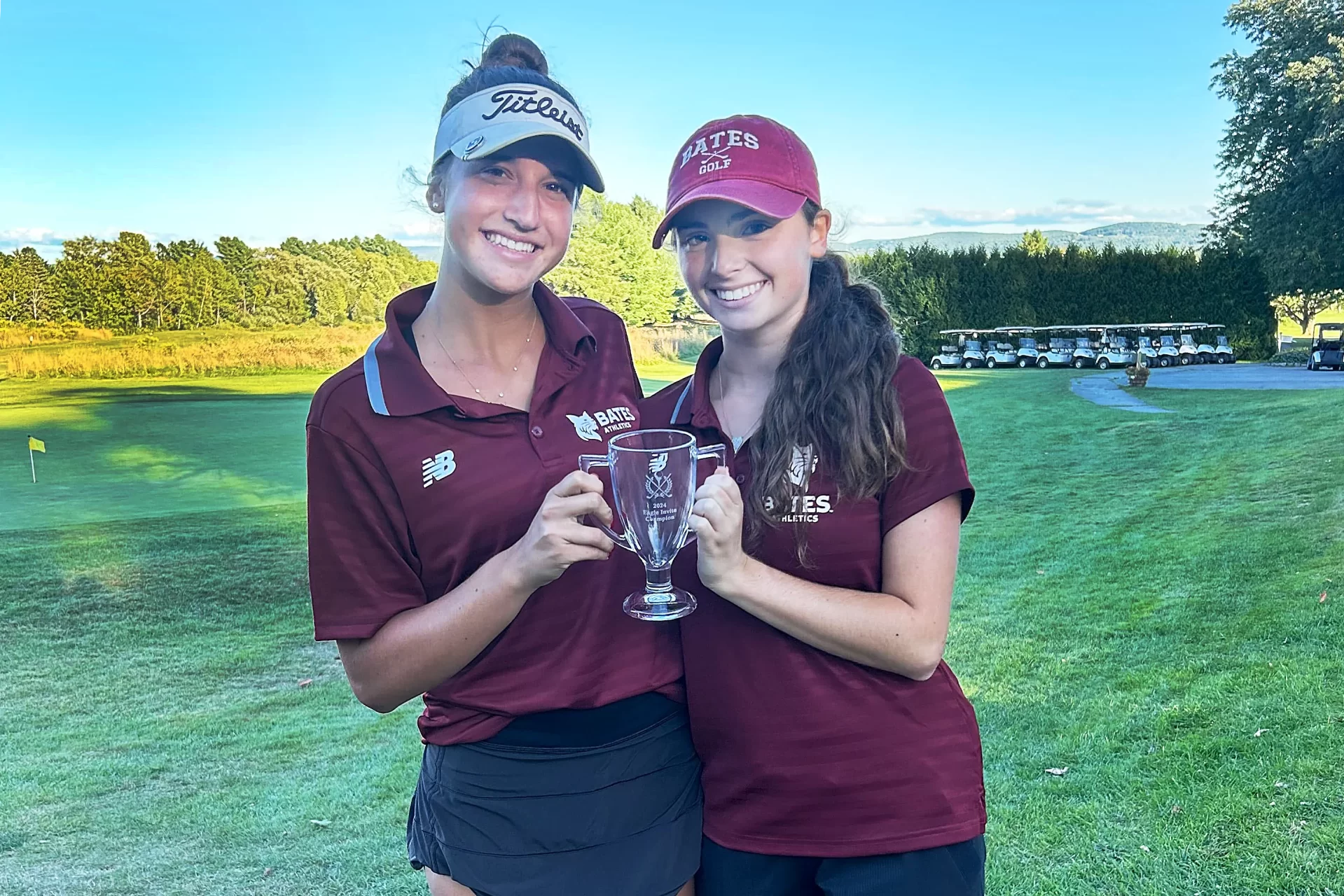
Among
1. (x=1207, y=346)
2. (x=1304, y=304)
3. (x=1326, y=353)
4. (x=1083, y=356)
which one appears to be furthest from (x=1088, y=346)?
(x=1304, y=304)

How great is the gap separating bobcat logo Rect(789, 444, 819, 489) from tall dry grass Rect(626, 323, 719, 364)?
12574mm

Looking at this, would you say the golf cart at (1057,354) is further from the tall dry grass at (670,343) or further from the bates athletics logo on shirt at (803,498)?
the bates athletics logo on shirt at (803,498)

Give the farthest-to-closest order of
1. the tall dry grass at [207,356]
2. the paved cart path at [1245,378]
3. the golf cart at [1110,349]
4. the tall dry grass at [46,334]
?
the golf cart at [1110,349] → the paved cart path at [1245,378] → the tall dry grass at [207,356] → the tall dry grass at [46,334]

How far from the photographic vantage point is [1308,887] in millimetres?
3432

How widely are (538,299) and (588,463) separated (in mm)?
488

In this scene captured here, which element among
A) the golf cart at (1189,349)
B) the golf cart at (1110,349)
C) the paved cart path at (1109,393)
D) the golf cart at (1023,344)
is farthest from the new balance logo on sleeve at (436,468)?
the golf cart at (1189,349)

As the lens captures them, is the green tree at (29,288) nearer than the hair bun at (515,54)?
No

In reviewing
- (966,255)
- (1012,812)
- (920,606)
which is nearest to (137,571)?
(1012,812)

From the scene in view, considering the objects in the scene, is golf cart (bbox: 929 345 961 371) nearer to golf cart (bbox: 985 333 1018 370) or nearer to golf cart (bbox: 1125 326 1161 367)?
A: golf cart (bbox: 985 333 1018 370)

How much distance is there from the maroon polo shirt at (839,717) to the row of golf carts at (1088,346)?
24.9 metres

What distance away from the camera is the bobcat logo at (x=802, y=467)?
1558 mm

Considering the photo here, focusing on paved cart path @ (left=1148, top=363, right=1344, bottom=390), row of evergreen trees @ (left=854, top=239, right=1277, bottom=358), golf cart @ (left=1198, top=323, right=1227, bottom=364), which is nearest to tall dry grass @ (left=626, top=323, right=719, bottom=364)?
paved cart path @ (left=1148, top=363, right=1344, bottom=390)

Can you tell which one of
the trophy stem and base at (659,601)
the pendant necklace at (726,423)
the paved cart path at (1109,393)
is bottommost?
the paved cart path at (1109,393)

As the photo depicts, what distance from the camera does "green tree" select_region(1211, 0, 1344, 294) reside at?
2278 centimetres
